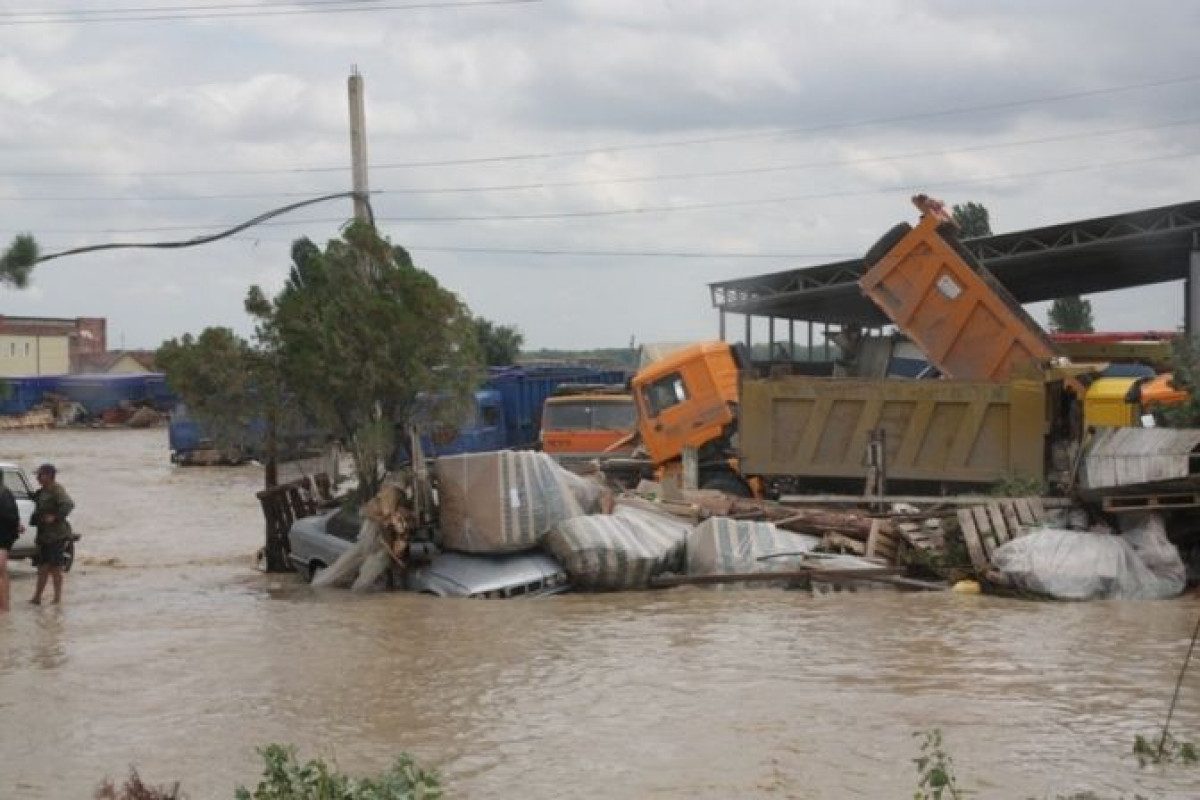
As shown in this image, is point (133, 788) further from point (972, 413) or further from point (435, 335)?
point (972, 413)

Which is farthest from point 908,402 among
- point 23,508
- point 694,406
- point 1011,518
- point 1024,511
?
point 23,508

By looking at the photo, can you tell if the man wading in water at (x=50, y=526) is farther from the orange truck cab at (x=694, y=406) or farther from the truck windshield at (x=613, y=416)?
the truck windshield at (x=613, y=416)

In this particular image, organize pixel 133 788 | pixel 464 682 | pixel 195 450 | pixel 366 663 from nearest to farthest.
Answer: pixel 133 788, pixel 464 682, pixel 366 663, pixel 195 450

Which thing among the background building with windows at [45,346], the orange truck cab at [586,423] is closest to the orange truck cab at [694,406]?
the orange truck cab at [586,423]

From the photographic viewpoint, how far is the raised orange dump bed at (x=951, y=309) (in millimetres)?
19109

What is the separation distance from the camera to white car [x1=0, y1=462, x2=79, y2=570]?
727 inches

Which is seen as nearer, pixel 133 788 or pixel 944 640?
pixel 133 788

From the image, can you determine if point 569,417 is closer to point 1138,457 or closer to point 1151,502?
point 1138,457

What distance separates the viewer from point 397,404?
17.6m

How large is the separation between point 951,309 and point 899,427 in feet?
6.56

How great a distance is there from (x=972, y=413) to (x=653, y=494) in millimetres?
3793

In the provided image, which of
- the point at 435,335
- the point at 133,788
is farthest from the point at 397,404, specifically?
the point at 133,788

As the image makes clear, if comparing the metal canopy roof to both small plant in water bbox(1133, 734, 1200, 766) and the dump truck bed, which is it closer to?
the dump truck bed

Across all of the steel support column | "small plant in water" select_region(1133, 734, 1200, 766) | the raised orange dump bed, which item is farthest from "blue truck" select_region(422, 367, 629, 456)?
"small plant in water" select_region(1133, 734, 1200, 766)
